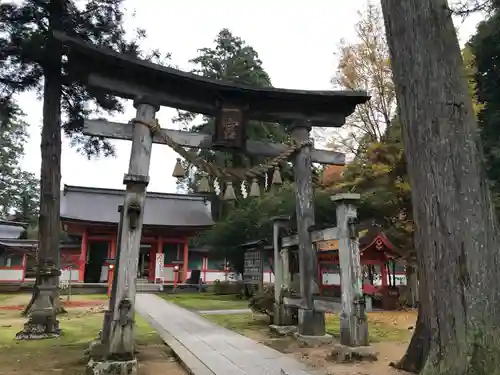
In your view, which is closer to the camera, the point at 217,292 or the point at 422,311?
the point at 422,311

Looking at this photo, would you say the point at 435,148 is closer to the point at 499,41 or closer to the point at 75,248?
the point at 499,41

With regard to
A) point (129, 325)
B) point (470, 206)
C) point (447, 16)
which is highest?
point (447, 16)

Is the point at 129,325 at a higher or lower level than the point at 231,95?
lower

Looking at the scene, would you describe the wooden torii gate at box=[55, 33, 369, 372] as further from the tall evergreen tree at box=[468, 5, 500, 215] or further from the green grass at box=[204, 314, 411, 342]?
the tall evergreen tree at box=[468, 5, 500, 215]

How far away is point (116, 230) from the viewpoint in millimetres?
23578

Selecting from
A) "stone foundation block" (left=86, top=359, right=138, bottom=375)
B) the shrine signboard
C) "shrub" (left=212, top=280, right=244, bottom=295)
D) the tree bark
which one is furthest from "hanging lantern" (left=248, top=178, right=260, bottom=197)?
"shrub" (left=212, top=280, right=244, bottom=295)

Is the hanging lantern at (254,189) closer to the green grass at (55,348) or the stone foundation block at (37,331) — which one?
the green grass at (55,348)

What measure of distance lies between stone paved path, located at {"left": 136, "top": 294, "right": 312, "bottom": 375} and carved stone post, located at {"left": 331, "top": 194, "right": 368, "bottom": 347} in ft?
3.37

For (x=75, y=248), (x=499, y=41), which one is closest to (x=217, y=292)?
(x=75, y=248)

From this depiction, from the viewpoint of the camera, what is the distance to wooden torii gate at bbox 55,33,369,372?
5.52 m

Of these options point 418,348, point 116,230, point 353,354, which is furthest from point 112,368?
point 116,230

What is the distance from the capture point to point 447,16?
3527mm

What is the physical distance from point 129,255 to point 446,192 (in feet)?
13.6

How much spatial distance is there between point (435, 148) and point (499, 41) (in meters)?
17.9
